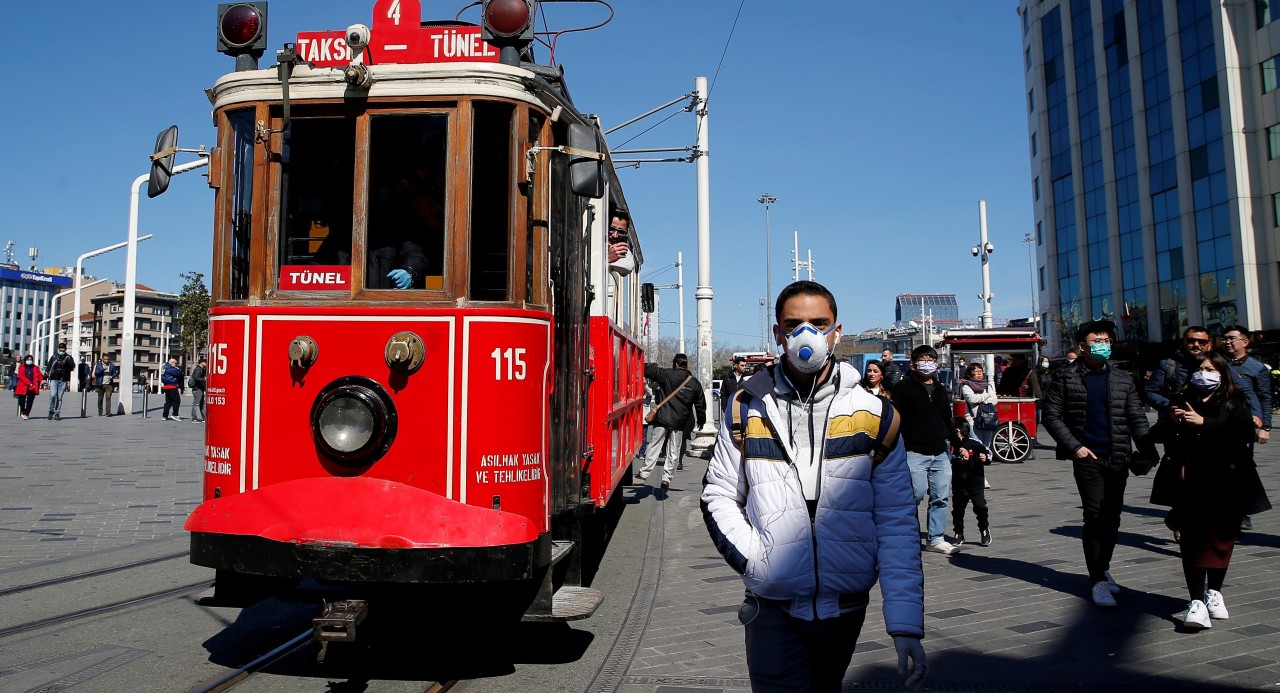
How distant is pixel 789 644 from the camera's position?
295 cm

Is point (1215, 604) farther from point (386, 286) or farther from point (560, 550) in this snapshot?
point (386, 286)

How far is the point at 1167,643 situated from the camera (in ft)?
17.7

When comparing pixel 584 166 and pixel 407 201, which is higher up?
pixel 584 166

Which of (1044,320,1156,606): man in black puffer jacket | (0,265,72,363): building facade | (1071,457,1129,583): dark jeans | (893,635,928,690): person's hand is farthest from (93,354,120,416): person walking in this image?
(0,265,72,363): building facade

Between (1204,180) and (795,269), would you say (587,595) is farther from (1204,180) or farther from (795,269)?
(795,269)

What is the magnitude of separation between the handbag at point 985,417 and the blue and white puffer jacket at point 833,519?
12.4 metres

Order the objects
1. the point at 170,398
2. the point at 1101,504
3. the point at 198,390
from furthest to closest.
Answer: the point at 170,398
the point at 198,390
the point at 1101,504

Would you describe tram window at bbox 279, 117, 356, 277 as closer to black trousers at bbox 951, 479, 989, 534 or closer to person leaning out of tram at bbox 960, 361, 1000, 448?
black trousers at bbox 951, 479, 989, 534

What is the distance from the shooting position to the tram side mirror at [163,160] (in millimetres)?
5176

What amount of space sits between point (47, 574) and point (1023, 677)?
720 centimetres

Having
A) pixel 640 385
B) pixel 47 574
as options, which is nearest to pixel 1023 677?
pixel 640 385

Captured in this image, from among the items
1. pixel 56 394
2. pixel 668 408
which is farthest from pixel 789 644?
pixel 56 394

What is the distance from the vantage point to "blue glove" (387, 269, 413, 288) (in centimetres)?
485

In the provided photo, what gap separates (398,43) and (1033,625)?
520 centimetres
